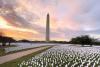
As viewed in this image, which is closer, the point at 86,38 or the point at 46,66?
the point at 46,66

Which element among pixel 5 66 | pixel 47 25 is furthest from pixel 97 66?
pixel 47 25

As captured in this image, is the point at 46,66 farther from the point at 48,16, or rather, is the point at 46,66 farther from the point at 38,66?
the point at 48,16

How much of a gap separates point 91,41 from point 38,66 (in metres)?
92.4

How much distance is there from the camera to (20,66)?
21812 millimetres

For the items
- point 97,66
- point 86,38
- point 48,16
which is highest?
point 48,16

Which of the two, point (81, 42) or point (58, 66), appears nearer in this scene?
point (58, 66)

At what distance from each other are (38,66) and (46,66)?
0.58 metres

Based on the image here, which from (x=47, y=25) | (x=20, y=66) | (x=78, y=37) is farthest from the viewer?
(x=78, y=37)

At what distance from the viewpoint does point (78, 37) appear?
388ft

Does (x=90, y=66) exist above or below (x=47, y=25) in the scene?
below

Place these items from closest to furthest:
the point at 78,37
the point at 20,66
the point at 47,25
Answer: the point at 20,66 → the point at 47,25 → the point at 78,37

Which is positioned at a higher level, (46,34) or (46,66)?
(46,34)

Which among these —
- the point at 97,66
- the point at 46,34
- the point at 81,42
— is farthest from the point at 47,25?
the point at 97,66

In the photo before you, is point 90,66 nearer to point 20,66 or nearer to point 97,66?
point 97,66
